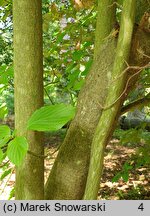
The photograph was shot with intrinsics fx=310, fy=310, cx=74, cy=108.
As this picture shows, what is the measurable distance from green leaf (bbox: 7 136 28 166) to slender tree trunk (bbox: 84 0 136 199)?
224 millimetres

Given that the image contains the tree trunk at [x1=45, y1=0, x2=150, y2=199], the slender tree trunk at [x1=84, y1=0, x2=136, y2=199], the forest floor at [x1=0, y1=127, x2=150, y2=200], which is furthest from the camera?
the forest floor at [x1=0, y1=127, x2=150, y2=200]

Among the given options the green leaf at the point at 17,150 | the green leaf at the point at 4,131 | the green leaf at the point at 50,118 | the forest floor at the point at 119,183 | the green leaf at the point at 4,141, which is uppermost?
the green leaf at the point at 50,118

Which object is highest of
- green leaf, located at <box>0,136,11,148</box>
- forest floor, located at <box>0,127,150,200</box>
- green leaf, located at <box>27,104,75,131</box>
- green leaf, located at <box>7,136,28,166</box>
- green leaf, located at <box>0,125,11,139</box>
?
green leaf, located at <box>27,104,75,131</box>

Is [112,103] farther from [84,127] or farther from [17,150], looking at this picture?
[17,150]

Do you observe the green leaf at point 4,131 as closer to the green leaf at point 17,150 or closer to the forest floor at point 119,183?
the green leaf at point 17,150

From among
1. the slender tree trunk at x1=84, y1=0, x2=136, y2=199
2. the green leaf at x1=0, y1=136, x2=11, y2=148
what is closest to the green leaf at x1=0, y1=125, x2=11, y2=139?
the green leaf at x1=0, y1=136, x2=11, y2=148

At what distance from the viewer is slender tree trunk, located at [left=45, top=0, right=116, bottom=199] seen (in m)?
0.95

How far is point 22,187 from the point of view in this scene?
3.01 ft

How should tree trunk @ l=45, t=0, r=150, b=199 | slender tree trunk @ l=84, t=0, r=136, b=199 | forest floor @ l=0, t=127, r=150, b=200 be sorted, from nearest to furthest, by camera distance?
slender tree trunk @ l=84, t=0, r=136, b=199 → tree trunk @ l=45, t=0, r=150, b=199 → forest floor @ l=0, t=127, r=150, b=200

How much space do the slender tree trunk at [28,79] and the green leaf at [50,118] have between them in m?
0.17

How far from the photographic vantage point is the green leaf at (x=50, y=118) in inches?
28.3

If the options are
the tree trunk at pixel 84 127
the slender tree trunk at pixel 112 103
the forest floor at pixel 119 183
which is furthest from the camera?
the forest floor at pixel 119 183

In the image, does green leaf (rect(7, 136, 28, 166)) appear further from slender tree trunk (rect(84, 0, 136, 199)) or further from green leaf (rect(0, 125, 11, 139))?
slender tree trunk (rect(84, 0, 136, 199))

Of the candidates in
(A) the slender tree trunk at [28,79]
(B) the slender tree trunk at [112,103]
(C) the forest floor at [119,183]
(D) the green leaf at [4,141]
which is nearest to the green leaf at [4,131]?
(D) the green leaf at [4,141]
